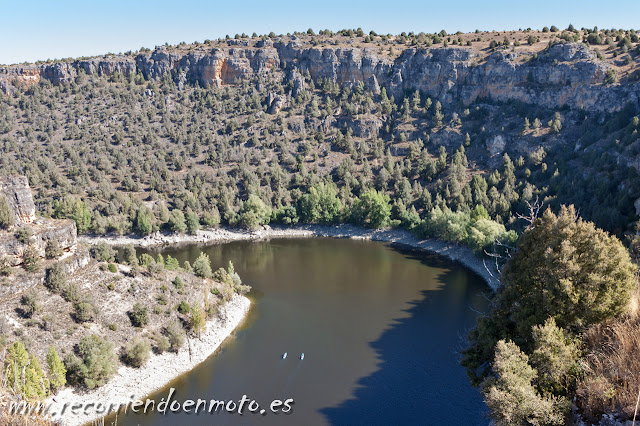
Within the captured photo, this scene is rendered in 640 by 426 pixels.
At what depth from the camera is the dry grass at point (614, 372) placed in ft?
38.0

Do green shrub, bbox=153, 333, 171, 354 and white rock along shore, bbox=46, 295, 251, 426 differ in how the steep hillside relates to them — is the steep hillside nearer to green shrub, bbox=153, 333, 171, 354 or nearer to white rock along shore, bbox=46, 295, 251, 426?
white rock along shore, bbox=46, 295, 251, 426

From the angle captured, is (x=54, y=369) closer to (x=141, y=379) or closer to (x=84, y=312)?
(x=84, y=312)

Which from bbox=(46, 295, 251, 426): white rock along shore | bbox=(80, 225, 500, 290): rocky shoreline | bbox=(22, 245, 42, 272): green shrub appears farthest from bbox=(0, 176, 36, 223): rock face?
bbox=(80, 225, 500, 290): rocky shoreline

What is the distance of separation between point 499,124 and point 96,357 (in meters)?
79.3

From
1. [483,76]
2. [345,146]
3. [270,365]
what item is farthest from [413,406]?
[483,76]

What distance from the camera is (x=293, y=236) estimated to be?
73.4 metres

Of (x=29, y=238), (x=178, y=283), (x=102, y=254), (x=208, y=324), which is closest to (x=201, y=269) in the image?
(x=178, y=283)

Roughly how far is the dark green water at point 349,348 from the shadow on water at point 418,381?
79 mm

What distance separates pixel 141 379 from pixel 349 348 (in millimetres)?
16454

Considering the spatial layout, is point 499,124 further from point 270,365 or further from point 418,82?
point 270,365

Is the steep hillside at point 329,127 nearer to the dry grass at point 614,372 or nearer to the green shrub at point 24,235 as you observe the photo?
the dry grass at point 614,372

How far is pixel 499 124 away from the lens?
267ft

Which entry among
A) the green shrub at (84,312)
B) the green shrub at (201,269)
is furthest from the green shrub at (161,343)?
the green shrub at (201,269)

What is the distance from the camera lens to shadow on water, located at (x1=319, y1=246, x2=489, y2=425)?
2694cm
